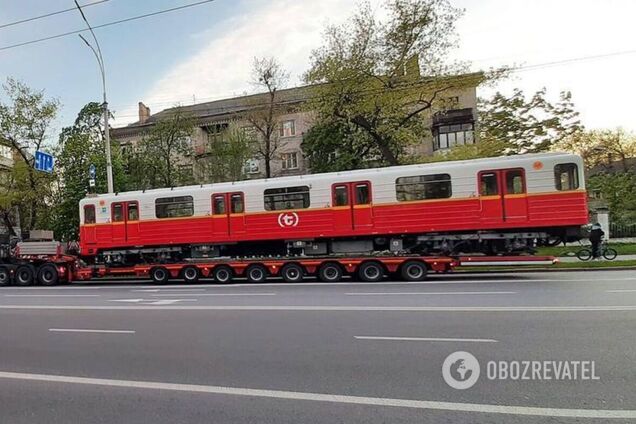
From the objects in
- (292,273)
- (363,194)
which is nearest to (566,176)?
(363,194)

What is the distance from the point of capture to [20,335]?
8.00m

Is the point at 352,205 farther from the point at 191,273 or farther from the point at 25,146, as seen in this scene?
the point at 25,146

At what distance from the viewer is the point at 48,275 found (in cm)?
2012

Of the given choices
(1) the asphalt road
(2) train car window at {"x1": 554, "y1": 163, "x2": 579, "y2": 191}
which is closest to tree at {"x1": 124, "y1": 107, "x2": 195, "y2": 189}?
(1) the asphalt road

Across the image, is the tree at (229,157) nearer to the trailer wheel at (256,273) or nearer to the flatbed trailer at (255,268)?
the flatbed trailer at (255,268)

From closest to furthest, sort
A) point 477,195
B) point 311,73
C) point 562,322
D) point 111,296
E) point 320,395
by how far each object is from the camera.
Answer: point 320,395, point 562,322, point 111,296, point 477,195, point 311,73

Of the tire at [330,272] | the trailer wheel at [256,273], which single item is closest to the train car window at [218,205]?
the trailer wheel at [256,273]

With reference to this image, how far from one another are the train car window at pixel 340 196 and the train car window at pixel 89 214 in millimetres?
10823

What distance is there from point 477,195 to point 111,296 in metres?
12.5

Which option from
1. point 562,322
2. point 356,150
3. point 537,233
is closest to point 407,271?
point 537,233

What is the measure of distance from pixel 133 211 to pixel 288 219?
22.9ft

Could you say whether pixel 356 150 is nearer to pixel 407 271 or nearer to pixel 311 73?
pixel 311 73

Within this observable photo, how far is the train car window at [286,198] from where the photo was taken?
16969 millimetres

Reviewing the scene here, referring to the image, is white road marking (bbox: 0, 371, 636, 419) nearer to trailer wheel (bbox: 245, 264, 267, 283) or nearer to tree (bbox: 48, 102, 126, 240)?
trailer wheel (bbox: 245, 264, 267, 283)
